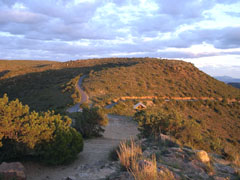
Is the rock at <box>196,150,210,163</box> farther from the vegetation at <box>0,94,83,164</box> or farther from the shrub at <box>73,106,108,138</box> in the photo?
the shrub at <box>73,106,108,138</box>

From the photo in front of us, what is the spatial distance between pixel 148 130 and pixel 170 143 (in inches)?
127

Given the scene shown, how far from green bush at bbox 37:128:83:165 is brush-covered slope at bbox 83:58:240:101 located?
24282mm

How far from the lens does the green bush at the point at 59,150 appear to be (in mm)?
8391

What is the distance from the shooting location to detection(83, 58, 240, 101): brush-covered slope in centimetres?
3934

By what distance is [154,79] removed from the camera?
1911 inches

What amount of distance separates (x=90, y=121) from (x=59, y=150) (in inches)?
237

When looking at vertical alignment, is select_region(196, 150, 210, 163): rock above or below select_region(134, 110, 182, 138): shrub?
above

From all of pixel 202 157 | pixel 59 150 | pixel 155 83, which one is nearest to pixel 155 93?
pixel 155 83

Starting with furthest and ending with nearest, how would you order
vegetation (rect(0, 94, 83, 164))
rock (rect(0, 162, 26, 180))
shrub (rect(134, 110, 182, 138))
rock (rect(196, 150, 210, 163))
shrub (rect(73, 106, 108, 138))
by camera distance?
shrub (rect(73, 106, 108, 138)), shrub (rect(134, 110, 182, 138)), vegetation (rect(0, 94, 83, 164)), rock (rect(0, 162, 26, 180)), rock (rect(196, 150, 210, 163))

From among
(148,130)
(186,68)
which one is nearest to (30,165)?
(148,130)

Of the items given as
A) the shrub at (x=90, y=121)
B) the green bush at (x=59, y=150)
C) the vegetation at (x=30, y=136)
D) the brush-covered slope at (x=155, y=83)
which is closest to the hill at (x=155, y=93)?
the brush-covered slope at (x=155, y=83)

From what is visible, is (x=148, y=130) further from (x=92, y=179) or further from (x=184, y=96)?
(x=184, y=96)

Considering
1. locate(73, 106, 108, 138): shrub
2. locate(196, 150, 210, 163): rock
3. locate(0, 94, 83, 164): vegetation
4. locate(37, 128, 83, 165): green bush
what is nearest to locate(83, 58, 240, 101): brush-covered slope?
locate(73, 106, 108, 138): shrub

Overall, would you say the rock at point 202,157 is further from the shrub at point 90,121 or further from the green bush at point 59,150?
the shrub at point 90,121
